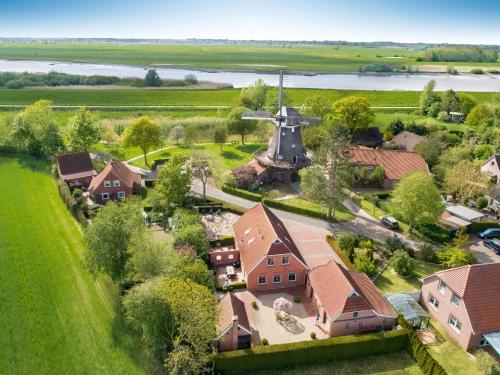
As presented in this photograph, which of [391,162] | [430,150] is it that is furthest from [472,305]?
[430,150]

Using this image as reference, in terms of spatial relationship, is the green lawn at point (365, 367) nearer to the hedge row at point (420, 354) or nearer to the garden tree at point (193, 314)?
the hedge row at point (420, 354)

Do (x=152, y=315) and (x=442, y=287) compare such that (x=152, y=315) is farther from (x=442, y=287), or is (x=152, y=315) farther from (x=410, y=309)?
(x=442, y=287)

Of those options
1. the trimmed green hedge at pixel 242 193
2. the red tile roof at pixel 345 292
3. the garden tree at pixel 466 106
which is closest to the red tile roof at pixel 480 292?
the red tile roof at pixel 345 292

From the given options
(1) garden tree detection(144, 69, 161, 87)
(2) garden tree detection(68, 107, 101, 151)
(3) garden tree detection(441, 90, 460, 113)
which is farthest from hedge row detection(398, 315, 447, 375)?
(1) garden tree detection(144, 69, 161, 87)

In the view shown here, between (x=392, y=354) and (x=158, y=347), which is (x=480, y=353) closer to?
(x=392, y=354)

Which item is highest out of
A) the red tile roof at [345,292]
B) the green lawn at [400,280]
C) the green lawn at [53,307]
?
the red tile roof at [345,292]

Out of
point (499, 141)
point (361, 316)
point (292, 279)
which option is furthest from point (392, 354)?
point (499, 141)

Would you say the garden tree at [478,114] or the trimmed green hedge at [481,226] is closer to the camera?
the trimmed green hedge at [481,226]
